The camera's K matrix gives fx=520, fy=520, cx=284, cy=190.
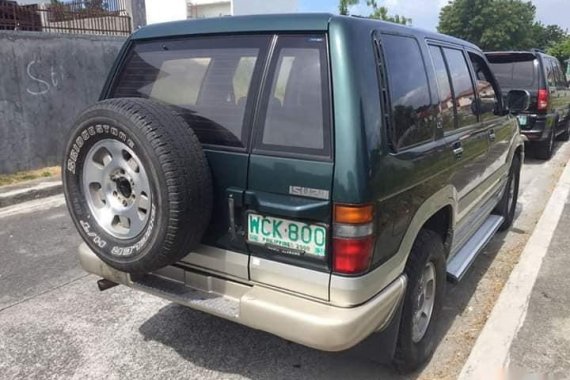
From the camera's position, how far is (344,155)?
2225 millimetres

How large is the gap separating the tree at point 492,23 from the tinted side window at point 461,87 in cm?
4606

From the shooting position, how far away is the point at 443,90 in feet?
10.6

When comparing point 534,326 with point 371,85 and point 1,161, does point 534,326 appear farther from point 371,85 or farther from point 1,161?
point 1,161

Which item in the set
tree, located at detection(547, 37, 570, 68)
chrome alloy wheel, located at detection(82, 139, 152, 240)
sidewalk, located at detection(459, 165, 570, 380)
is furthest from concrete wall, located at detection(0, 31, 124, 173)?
tree, located at detection(547, 37, 570, 68)

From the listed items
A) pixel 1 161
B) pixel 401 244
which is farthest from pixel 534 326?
pixel 1 161

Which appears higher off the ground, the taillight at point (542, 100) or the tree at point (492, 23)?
the tree at point (492, 23)

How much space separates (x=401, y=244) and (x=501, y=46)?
4903cm

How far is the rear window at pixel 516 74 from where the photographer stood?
880 cm

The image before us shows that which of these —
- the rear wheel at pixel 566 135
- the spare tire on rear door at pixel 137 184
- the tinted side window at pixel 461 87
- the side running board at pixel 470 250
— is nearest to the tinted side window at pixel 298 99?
the spare tire on rear door at pixel 137 184

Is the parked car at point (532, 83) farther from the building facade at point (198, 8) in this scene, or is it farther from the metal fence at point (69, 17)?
the building facade at point (198, 8)

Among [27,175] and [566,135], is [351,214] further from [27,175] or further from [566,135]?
[566,135]

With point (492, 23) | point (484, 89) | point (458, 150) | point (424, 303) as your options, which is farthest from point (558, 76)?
point (492, 23)

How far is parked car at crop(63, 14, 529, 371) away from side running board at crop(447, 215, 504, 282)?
50cm

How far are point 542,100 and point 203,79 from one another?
7.64 metres
